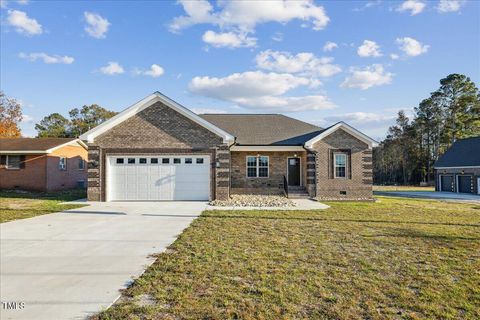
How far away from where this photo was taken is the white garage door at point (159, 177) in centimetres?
1694

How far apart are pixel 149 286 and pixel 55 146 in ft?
73.2

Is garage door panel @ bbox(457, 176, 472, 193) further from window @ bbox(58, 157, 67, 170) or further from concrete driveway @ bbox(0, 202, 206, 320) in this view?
window @ bbox(58, 157, 67, 170)

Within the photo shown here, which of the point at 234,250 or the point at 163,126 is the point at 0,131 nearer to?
the point at 163,126

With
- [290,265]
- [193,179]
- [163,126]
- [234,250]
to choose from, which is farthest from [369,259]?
[163,126]

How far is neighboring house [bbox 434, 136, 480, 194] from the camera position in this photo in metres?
27.0

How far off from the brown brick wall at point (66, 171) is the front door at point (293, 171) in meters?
17.6

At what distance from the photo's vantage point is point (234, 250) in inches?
273

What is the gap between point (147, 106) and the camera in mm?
16797

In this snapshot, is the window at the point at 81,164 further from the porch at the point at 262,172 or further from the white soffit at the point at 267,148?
the white soffit at the point at 267,148

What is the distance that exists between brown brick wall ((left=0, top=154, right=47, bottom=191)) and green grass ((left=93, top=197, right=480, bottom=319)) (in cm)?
1866

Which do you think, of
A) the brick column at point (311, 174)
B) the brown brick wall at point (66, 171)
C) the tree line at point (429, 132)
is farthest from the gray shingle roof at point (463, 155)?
the brown brick wall at point (66, 171)

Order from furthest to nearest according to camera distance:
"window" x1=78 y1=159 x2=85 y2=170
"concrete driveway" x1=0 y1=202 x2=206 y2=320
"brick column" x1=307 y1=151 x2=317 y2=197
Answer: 1. "window" x1=78 y1=159 x2=85 y2=170
2. "brick column" x1=307 y1=151 x2=317 y2=197
3. "concrete driveway" x1=0 y1=202 x2=206 y2=320

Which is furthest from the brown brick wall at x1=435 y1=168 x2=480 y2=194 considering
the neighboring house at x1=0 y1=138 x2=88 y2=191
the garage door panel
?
the neighboring house at x1=0 y1=138 x2=88 y2=191

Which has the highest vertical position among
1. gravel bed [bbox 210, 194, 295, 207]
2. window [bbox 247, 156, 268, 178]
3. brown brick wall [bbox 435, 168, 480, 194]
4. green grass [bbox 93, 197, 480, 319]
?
window [bbox 247, 156, 268, 178]
